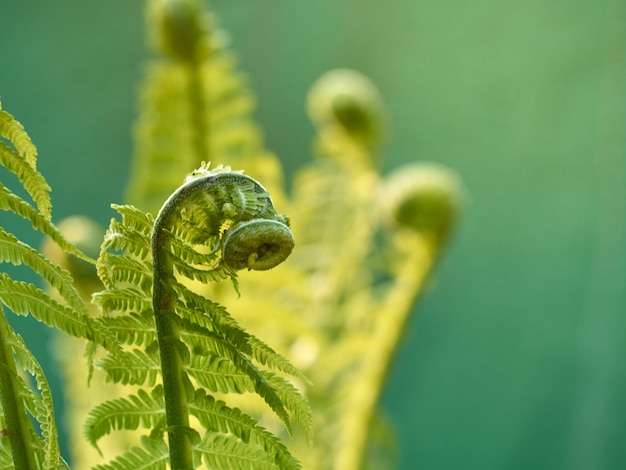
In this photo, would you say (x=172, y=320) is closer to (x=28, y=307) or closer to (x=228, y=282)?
(x=28, y=307)

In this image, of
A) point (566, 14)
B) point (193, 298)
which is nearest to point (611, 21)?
point (566, 14)

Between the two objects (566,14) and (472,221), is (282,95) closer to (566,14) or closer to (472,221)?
(472,221)

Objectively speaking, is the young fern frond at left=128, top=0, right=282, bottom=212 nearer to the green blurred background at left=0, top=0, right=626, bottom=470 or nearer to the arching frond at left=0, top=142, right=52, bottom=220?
the arching frond at left=0, top=142, right=52, bottom=220

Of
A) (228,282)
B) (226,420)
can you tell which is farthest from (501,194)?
(226,420)

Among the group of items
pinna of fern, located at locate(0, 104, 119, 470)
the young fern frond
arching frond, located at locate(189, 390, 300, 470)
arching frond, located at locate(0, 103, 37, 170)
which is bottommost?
arching frond, located at locate(189, 390, 300, 470)

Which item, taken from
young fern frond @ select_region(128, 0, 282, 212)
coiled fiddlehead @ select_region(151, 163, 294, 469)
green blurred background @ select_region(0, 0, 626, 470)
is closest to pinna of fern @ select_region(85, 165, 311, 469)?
coiled fiddlehead @ select_region(151, 163, 294, 469)

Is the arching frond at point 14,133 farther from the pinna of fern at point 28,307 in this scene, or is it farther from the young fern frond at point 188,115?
the young fern frond at point 188,115

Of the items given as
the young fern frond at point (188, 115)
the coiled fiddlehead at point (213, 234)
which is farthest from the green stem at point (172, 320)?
the young fern frond at point (188, 115)
